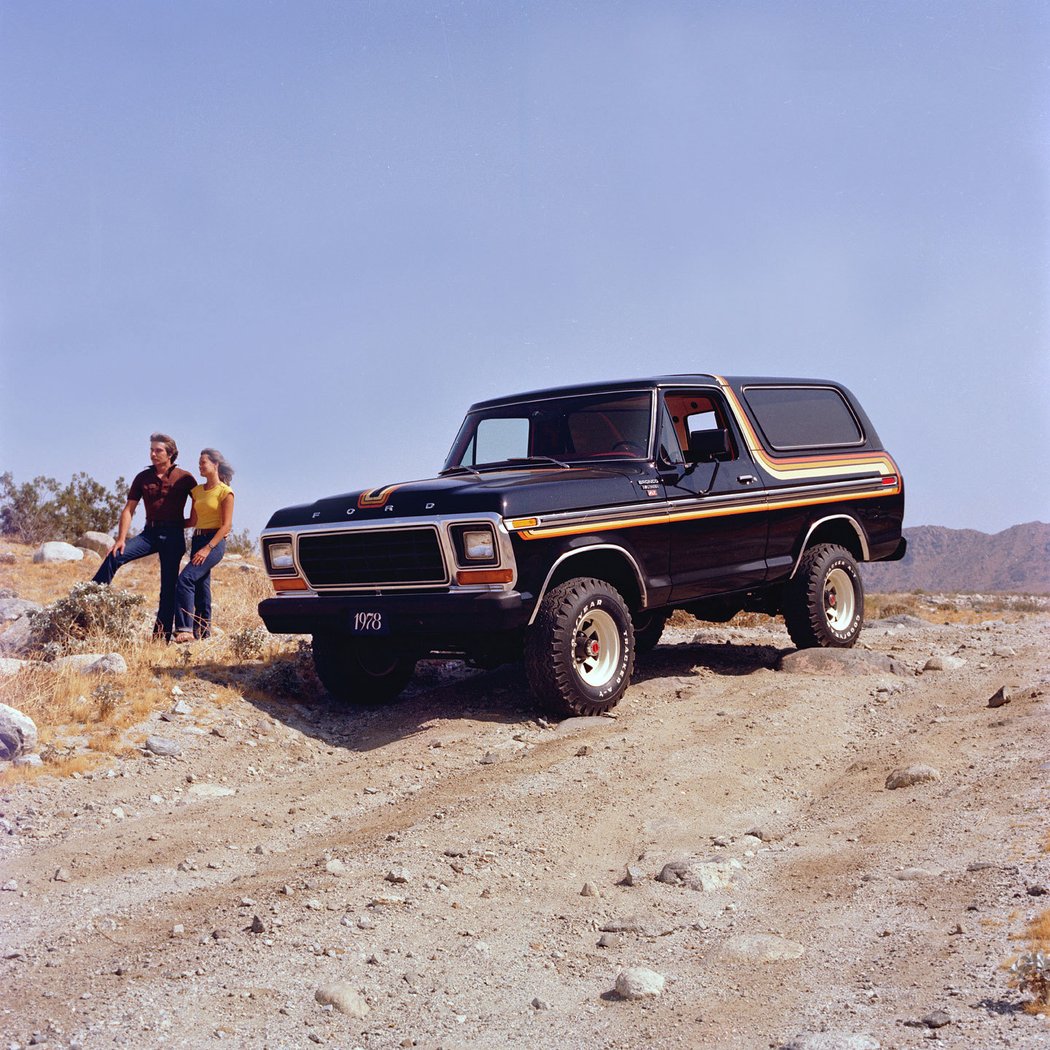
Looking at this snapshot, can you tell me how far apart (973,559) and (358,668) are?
42.5 meters

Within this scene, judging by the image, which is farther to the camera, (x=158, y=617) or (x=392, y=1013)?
(x=158, y=617)

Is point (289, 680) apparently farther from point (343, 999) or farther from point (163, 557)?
point (343, 999)

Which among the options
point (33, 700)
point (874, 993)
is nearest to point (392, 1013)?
point (874, 993)

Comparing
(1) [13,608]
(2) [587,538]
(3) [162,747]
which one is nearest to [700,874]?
(2) [587,538]

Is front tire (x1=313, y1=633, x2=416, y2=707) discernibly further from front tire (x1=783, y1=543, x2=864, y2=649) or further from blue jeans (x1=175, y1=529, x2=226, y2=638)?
front tire (x1=783, y1=543, x2=864, y2=649)

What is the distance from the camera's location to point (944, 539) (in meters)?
50.9

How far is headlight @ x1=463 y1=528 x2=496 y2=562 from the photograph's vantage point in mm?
7410

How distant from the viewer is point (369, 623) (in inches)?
310

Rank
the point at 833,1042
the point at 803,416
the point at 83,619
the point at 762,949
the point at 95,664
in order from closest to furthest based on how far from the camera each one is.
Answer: the point at 833,1042 < the point at 762,949 < the point at 95,664 < the point at 83,619 < the point at 803,416

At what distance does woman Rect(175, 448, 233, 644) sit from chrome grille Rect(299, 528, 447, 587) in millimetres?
2285

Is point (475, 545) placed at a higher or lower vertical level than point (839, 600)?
higher

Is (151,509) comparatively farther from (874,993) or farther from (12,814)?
(874,993)

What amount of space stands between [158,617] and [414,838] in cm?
569

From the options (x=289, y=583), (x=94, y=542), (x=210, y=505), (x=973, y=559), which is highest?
(x=210, y=505)
